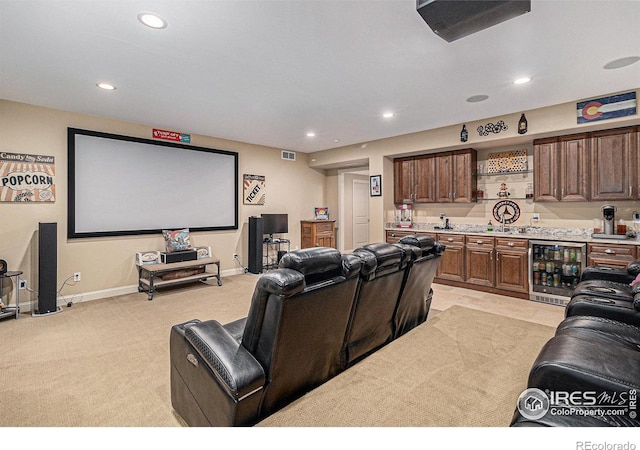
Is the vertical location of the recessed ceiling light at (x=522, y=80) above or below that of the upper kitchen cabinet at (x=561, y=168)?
above

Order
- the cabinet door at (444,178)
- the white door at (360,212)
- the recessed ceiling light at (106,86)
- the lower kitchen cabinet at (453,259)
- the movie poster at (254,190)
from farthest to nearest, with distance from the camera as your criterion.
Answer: the white door at (360,212)
the movie poster at (254,190)
the cabinet door at (444,178)
the lower kitchen cabinet at (453,259)
the recessed ceiling light at (106,86)

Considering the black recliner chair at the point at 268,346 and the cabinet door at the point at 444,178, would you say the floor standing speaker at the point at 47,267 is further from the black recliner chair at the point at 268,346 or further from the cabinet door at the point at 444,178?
the cabinet door at the point at 444,178

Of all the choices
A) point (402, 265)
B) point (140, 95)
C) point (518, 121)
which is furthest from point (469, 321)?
point (140, 95)

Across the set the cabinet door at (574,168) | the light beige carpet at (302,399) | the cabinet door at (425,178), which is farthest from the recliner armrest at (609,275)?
the cabinet door at (425,178)

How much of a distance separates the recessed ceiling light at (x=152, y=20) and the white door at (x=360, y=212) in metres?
6.30

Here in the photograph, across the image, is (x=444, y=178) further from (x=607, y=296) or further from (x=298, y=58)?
(x=298, y=58)

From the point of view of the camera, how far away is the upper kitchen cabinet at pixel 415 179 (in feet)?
18.6

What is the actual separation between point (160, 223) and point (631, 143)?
6.51 metres

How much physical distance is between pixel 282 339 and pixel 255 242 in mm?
4592

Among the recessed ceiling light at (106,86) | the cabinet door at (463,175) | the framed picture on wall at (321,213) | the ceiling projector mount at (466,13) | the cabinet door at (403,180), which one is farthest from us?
the framed picture on wall at (321,213)

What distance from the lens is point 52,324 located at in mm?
3549

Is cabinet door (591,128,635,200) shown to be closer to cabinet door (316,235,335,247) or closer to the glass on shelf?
the glass on shelf
